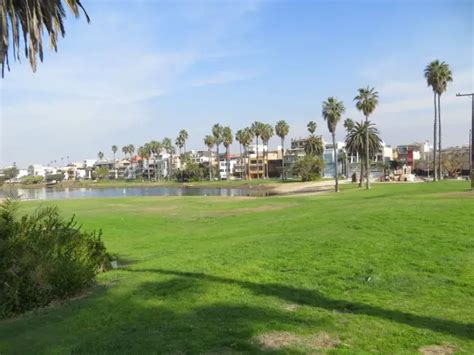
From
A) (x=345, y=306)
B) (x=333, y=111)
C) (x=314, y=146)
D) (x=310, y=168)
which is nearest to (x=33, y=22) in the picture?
(x=345, y=306)

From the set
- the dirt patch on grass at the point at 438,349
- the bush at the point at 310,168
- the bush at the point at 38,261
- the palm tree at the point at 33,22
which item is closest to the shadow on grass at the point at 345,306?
the dirt patch on grass at the point at 438,349

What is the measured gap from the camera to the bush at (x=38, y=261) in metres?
9.69

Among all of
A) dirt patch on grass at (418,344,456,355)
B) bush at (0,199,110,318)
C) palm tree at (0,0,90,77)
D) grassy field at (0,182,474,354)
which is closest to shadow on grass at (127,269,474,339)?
grassy field at (0,182,474,354)

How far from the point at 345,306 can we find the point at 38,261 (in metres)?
6.06

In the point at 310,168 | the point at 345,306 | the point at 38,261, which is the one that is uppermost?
the point at 310,168

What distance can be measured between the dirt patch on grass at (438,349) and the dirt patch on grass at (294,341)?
1.04 meters

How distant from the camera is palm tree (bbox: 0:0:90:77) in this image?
38.1 ft

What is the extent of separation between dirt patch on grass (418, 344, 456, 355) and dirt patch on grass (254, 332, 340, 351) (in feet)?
3.40

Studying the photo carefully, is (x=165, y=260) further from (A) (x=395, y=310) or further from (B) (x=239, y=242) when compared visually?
(A) (x=395, y=310)

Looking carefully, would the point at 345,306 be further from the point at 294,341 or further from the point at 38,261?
the point at 38,261

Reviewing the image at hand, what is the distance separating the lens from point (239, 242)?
15.6m

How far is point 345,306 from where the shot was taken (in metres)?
8.13

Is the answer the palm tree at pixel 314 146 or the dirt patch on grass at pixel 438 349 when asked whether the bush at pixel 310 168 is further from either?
the dirt patch on grass at pixel 438 349

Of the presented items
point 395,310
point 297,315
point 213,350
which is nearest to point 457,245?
point 395,310
